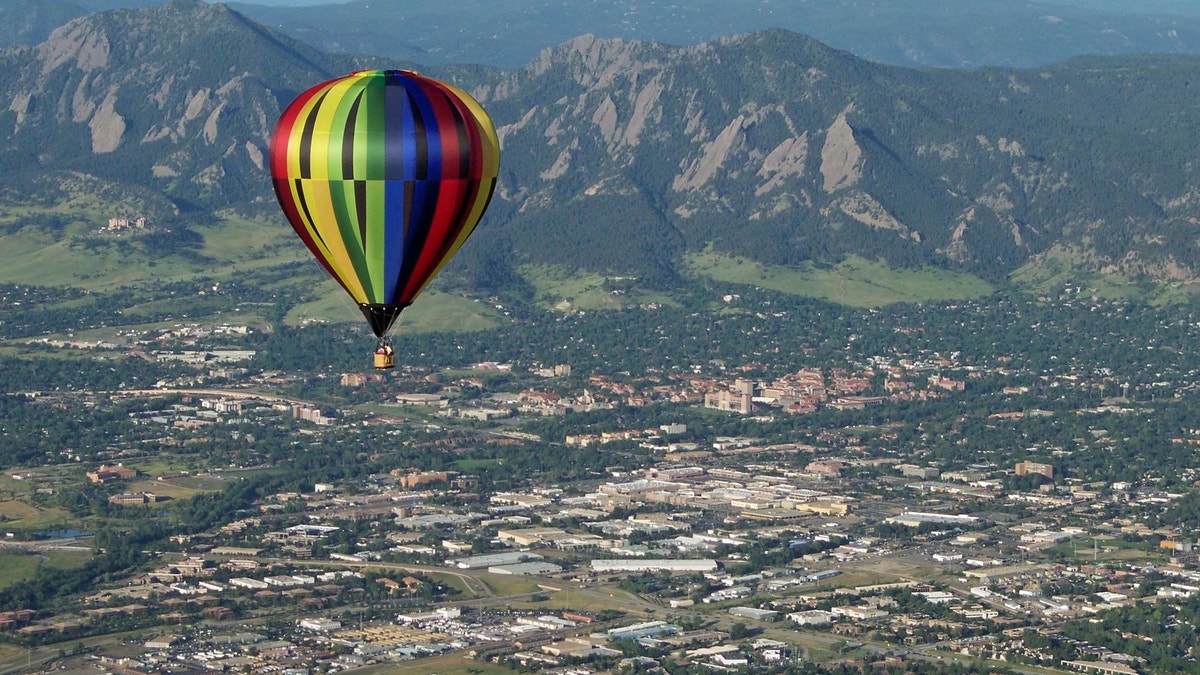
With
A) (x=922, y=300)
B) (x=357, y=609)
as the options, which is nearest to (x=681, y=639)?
(x=357, y=609)

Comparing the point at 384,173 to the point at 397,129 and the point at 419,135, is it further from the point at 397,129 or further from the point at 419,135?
the point at 419,135

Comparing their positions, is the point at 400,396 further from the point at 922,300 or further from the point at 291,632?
the point at 291,632

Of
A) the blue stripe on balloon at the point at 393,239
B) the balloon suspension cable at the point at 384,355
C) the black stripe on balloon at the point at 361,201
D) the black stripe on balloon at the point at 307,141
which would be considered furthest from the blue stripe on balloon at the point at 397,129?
the balloon suspension cable at the point at 384,355

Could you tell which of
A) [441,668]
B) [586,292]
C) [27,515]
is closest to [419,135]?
[441,668]

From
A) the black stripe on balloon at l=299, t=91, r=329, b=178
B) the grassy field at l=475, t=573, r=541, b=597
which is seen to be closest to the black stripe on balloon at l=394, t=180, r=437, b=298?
the black stripe on balloon at l=299, t=91, r=329, b=178

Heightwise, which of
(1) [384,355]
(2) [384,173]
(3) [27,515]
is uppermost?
(2) [384,173]

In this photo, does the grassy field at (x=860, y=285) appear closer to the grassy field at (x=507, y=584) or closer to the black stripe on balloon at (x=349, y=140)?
the grassy field at (x=507, y=584)
